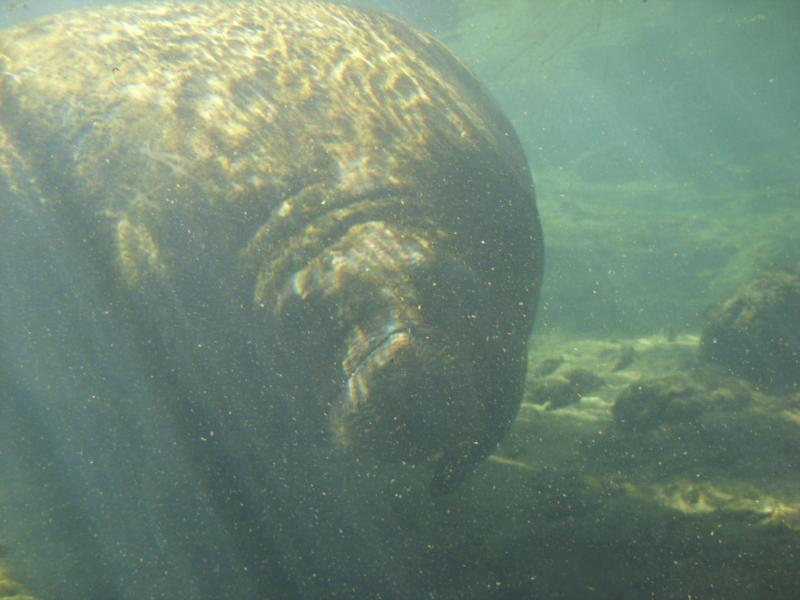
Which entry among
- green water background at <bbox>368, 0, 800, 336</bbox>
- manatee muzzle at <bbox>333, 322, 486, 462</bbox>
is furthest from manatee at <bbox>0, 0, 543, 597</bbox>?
green water background at <bbox>368, 0, 800, 336</bbox>

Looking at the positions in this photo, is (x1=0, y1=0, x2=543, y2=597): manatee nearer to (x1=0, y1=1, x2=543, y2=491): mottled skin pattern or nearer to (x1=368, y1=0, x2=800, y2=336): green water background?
(x1=0, y1=1, x2=543, y2=491): mottled skin pattern

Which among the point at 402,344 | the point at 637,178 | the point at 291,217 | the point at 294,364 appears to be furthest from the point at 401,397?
the point at 637,178

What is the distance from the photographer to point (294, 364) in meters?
4.23

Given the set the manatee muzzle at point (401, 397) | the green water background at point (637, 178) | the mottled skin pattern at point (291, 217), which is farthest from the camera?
the green water background at point (637, 178)

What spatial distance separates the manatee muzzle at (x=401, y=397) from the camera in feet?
12.3

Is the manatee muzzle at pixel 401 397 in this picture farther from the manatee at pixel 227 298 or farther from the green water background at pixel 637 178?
the green water background at pixel 637 178

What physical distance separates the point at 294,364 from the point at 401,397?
0.98 meters

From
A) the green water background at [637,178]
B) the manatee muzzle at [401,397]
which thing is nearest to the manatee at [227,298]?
the manatee muzzle at [401,397]

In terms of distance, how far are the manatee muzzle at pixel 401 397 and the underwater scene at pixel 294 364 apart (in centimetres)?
2

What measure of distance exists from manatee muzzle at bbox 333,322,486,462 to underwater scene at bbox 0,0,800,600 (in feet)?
0.07

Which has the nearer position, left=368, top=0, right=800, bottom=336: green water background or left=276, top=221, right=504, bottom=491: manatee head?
left=276, top=221, right=504, bottom=491: manatee head

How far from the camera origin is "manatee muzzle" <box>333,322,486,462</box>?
3.75m

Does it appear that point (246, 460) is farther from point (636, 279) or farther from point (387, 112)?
point (636, 279)

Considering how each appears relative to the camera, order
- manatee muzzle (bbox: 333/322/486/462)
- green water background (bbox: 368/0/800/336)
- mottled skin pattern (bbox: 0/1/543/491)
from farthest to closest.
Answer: green water background (bbox: 368/0/800/336), mottled skin pattern (bbox: 0/1/543/491), manatee muzzle (bbox: 333/322/486/462)
